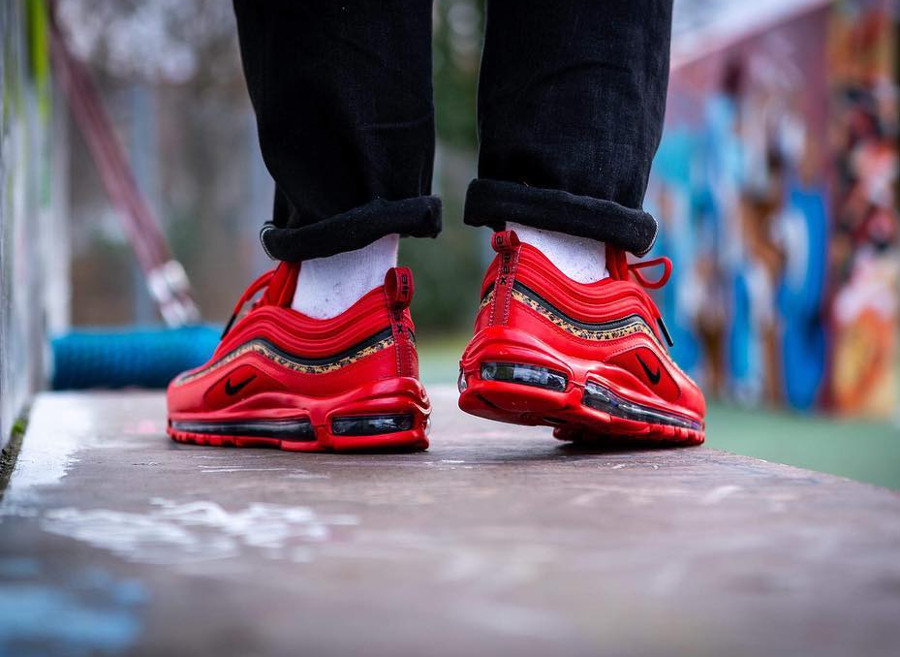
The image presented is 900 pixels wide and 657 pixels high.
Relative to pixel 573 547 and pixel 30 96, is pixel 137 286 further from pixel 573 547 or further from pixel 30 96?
pixel 573 547

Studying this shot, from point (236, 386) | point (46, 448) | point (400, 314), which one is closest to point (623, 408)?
point (400, 314)

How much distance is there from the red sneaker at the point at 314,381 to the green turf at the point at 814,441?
2241 mm

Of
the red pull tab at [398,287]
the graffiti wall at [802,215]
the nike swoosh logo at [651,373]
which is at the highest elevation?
the graffiti wall at [802,215]

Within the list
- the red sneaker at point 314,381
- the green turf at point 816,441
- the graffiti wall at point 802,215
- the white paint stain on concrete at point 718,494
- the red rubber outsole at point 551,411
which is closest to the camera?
the white paint stain on concrete at point 718,494

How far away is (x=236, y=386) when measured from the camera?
135 cm

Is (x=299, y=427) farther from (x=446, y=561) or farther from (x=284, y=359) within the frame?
(x=446, y=561)

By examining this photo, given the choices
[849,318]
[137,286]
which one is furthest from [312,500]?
[137,286]

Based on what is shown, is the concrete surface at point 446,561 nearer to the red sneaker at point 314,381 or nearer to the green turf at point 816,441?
the red sneaker at point 314,381

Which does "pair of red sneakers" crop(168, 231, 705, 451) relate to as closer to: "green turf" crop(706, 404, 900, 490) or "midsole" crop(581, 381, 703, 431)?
"midsole" crop(581, 381, 703, 431)

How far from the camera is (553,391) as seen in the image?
1123 millimetres

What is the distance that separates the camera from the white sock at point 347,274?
129 centimetres

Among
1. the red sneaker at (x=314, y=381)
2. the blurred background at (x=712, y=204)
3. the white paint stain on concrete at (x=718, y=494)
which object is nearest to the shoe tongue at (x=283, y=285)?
the red sneaker at (x=314, y=381)

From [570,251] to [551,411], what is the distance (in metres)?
0.22

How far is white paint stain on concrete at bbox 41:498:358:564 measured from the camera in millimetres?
676
